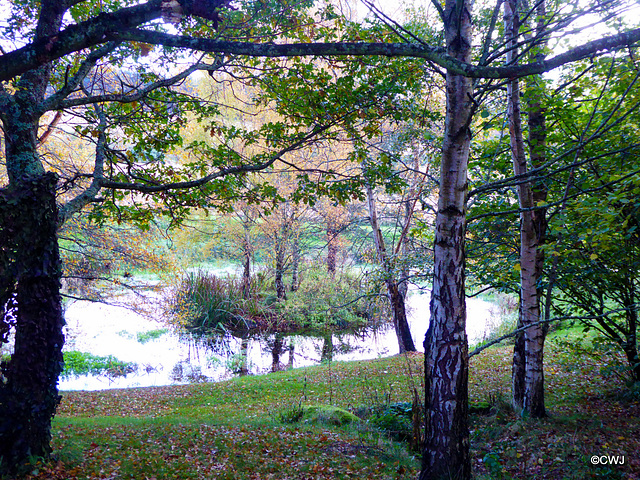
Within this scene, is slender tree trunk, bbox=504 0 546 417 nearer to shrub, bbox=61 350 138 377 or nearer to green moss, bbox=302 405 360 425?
green moss, bbox=302 405 360 425

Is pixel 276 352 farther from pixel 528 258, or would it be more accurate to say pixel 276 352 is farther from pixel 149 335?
pixel 528 258

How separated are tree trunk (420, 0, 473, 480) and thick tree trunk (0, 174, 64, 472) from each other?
3909 millimetres

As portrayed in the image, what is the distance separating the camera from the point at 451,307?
3.69 m

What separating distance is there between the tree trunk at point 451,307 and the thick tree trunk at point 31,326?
3909 mm

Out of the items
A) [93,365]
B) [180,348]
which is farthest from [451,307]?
[180,348]

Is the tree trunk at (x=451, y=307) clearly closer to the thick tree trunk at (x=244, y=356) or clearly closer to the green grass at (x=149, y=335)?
the thick tree trunk at (x=244, y=356)

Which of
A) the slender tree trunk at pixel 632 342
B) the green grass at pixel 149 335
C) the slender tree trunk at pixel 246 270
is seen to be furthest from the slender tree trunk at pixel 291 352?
the slender tree trunk at pixel 632 342

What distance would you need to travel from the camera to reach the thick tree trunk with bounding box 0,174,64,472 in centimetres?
394

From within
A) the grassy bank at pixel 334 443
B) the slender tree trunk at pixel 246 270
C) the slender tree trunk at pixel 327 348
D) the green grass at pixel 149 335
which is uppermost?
the slender tree trunk at pixel 246 270

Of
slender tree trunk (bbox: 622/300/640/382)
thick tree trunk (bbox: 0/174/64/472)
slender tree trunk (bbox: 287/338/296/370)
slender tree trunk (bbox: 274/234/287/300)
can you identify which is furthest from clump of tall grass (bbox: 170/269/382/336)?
thick tree trunk (bbox: 0/174/64/472)

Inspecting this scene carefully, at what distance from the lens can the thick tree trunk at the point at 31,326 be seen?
3.94 meters

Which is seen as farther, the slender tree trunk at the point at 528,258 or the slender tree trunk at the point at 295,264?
the slender tree trunk at the point at 295,264

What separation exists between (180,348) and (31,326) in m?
12.9

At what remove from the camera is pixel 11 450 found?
12.8ft
